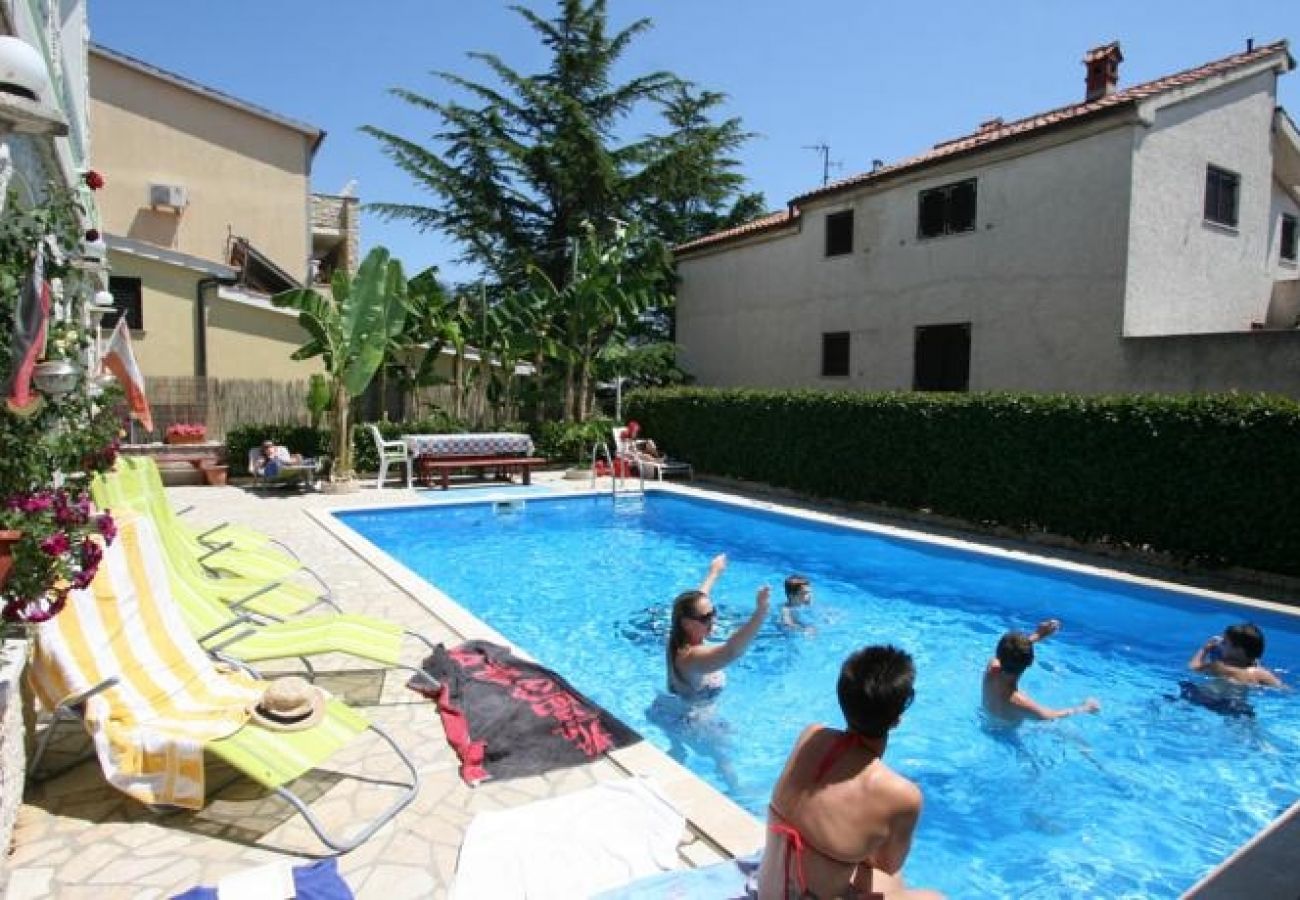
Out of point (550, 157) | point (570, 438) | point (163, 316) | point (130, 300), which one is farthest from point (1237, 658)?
point (550, 157)

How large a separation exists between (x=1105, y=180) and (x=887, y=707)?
16006 millimetres

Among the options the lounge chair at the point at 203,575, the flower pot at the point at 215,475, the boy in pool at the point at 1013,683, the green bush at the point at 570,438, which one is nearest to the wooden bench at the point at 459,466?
the green bush at the point at 570,438

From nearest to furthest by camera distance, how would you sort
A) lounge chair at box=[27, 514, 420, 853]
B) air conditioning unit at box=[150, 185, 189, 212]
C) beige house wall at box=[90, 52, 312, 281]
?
lounge chair at box=[27, 514, 420, 853] < beige house wall at box=[90, 52, 312, 281] < air conditioning unit at box=[150, 185, 189, 212]

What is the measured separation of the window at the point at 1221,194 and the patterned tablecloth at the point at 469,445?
15.5 metres

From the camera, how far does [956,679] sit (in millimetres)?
8141

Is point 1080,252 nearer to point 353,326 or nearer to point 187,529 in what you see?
point 353,326

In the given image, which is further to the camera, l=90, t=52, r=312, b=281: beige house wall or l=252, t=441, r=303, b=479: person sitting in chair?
l=90, t=52, r=312, b=281: beige house wall

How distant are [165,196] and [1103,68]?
25408 millimetres

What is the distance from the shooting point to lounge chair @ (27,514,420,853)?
158 inches

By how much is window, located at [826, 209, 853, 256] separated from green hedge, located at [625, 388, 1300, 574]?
518cm

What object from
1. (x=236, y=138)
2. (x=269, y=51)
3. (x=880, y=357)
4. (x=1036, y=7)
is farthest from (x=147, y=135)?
(x=1036, y=7)

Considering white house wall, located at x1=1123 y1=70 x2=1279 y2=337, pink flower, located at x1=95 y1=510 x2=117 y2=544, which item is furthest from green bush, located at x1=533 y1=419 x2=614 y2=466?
pink flower, located at x1=95 y1=510 x2=117 y2=544

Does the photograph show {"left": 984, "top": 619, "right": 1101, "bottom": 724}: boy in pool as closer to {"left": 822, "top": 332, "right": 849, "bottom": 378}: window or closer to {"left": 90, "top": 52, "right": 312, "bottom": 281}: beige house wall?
{"left": 822, "top": 332, "right": 849, "bottom": 378}: window

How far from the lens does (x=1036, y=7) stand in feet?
47.2
